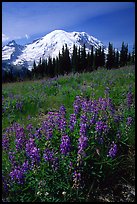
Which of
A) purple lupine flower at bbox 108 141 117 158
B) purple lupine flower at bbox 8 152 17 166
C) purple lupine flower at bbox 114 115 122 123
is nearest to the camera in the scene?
purple lupine flower at bbox 8 152 17 166

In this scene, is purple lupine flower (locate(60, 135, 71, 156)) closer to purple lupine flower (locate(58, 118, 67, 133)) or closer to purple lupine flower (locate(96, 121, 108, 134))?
purple lupine flower (locate(58, 118, 67, 133))

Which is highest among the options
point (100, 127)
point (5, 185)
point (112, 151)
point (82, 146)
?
point (100, 127)

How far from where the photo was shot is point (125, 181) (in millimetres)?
3480

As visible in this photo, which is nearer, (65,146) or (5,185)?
(5,185)

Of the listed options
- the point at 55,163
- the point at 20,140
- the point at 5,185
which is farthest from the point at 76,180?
the point at 20,140

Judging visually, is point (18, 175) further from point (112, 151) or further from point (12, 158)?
point (112, 151)

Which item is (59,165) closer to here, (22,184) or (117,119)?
(22,184)

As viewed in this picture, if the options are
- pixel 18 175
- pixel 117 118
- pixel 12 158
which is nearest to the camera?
pixel 18 175

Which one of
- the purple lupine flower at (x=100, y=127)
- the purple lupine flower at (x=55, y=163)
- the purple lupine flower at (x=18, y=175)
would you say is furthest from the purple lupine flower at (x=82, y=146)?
the purple lupine flower at (x=18, y=175)

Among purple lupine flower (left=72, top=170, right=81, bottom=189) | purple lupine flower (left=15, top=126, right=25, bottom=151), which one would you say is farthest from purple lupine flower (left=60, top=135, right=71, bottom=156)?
purple lupine flower (left=15, top=126, right=25, bottom=151)

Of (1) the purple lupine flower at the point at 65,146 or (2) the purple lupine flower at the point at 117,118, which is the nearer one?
(1) the purple lupine flower at the point at 65,146

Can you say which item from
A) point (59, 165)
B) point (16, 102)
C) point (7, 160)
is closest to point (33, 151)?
point (59, 165)

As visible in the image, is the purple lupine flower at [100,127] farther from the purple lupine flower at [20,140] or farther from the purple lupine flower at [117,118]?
the purple lupine flower at [20,140]

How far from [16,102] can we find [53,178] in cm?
426
